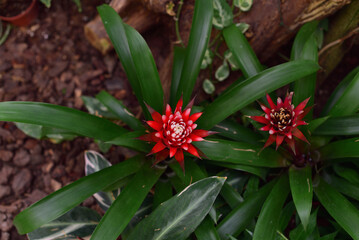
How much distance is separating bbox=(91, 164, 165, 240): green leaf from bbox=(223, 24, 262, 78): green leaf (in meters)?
0.82

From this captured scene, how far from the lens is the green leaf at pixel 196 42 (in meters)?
1.78

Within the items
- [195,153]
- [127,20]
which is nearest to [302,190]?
[195,153]

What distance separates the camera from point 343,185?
6.19 feet

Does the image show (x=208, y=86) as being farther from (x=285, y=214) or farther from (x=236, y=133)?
(x=285, y=214)

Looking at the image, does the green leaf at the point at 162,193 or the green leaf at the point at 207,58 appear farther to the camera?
the green leaf at the point at 207,58

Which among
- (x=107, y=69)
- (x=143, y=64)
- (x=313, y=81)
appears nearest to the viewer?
(x=143, y=64)

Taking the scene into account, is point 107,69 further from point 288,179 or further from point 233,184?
point 288,179

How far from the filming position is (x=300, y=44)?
1983 millimetres

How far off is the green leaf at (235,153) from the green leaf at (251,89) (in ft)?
0.33

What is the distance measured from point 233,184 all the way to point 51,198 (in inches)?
42.2

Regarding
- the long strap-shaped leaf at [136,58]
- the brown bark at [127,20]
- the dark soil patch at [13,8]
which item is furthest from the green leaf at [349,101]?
the dark soil patch at [13,8]

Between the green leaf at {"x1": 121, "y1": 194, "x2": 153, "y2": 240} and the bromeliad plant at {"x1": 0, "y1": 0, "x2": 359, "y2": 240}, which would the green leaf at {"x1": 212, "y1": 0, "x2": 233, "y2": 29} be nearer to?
the bromeliad plant at {"x1": 0, "y1": 0, "x2": 359, "y2": 240}

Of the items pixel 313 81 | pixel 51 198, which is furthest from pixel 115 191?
pixel 313 81

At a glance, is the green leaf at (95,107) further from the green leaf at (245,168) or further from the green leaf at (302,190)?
the green leaf at (302,190)
